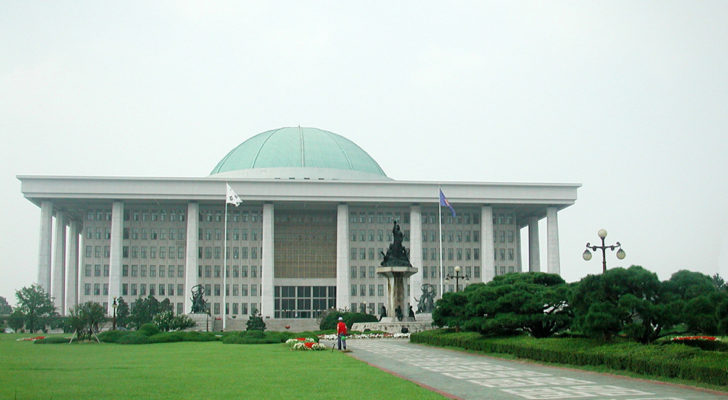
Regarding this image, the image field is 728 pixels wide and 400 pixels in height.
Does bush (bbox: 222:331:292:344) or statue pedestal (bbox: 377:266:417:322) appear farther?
statue pedestal (bbox: 377:266:417:322)

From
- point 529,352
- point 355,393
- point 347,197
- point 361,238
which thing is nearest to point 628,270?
point 529,352

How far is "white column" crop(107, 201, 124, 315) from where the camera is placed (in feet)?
272

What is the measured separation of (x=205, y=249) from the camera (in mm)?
89750

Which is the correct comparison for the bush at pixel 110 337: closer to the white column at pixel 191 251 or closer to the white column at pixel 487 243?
the white column at pixel 191 251

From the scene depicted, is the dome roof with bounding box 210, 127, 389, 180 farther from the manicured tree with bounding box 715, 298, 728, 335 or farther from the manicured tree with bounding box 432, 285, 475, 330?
the manicured tree with bounding box 715, 298, 728, 335

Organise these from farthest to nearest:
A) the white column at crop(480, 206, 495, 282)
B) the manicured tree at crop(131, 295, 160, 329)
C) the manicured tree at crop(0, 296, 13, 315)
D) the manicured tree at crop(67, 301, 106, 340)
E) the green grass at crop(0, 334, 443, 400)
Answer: the manicured tree at crop(0, 296, 13, 315) < the white column at crop(480, 206, 495, 282) < the manicured tree at crop(131, 295, 160, 329) < the manicured tree at crop(67, 301, 106, 340) < the green grass at crop(0, 334, 443, 400)

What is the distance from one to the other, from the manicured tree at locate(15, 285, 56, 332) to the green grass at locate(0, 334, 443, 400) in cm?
5002

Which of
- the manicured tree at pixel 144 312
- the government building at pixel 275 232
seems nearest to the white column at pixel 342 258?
the government building at pixel 275 232

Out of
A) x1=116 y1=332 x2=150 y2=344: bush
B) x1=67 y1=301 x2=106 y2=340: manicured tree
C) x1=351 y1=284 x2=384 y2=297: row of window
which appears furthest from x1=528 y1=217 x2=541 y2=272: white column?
x1=67 y1=301 x2=106 y2=340: manicured tree

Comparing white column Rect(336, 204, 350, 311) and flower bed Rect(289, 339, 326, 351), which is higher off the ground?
white column Rect(336, 204, 350, 311)

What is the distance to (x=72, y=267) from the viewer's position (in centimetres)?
9281

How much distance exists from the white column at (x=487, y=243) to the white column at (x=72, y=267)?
49.3 meters

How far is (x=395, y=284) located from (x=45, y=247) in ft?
159

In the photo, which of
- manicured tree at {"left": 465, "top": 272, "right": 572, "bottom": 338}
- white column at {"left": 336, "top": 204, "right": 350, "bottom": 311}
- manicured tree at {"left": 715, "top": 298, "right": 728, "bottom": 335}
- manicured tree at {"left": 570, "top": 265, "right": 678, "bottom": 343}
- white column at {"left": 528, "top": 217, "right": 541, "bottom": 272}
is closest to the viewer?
manicured tree at {"left": 715, "top": 298, "right": 728, "bottom": 335}
